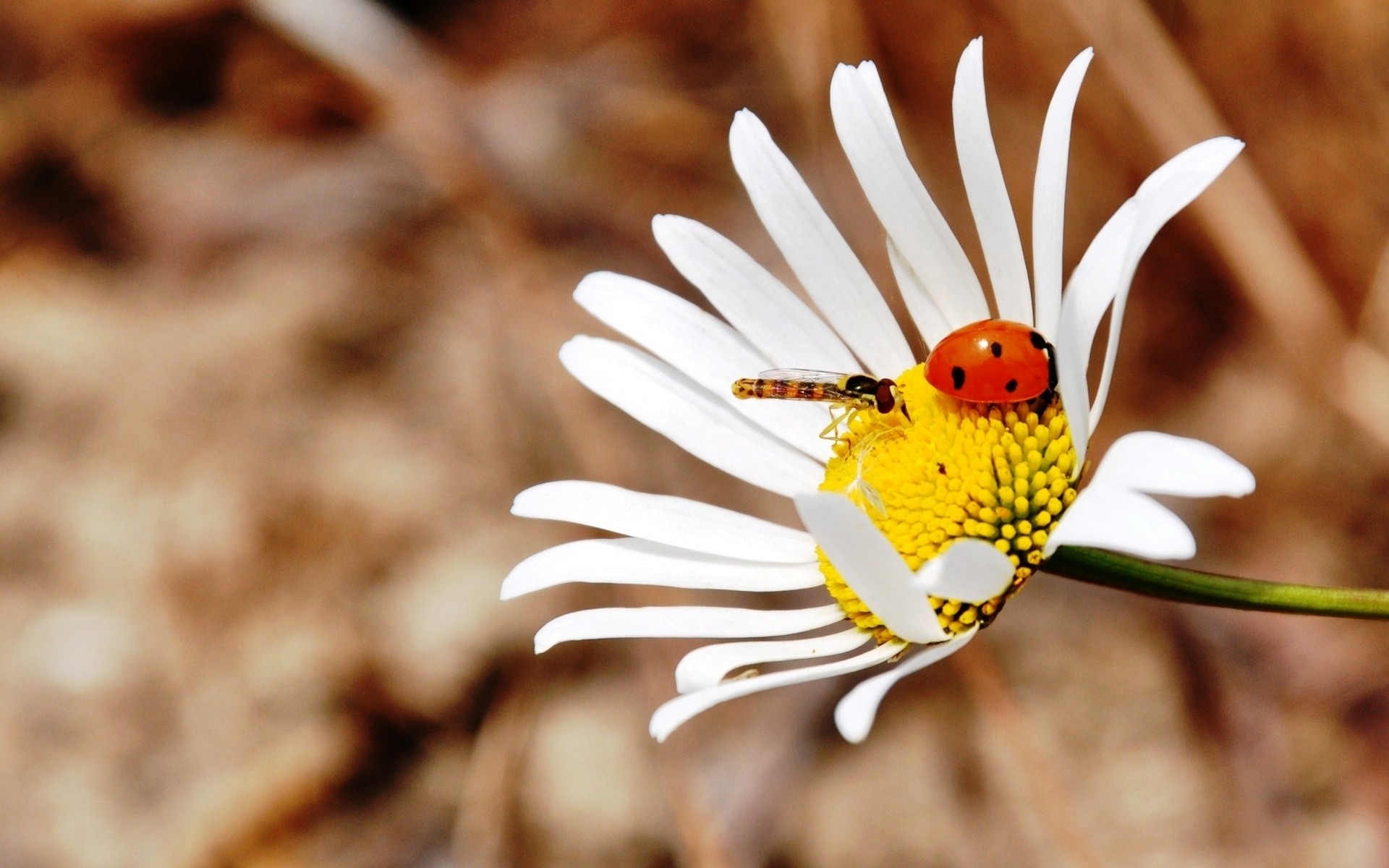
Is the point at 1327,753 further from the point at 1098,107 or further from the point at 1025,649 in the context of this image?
the point at 1098,107

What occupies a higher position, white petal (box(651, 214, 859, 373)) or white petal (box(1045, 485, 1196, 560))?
white petal (box(651, 214, 859, 373))

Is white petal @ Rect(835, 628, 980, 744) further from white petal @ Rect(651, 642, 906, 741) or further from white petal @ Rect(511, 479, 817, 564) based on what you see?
white petal @ Rect(511, 479, 817, 564)

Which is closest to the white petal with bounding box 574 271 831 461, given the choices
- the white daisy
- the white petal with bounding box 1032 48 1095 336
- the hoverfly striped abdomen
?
the white daisy

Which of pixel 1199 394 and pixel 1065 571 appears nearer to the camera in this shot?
pixel 1065 571

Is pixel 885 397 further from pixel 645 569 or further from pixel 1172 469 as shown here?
pixel 1172 469

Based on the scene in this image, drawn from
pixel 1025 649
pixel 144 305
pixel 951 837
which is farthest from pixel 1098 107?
pixel 144 305

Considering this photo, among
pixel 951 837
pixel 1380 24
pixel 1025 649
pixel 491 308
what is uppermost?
pixel 491 308

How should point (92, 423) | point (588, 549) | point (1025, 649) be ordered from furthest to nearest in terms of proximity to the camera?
point (92, 423) → point (1025, 649) → point (588, 549)
